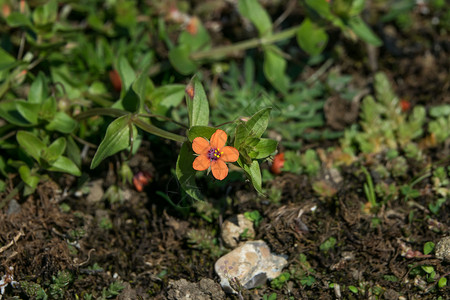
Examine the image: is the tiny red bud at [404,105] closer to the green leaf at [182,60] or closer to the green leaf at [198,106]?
the green leaf at [182,60]

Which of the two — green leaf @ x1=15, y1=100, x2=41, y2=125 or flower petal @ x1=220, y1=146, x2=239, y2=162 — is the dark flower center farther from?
green leaf @ x1=15, y1=100, x2=41, y2=125

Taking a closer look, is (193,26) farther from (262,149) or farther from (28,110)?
(262,149)

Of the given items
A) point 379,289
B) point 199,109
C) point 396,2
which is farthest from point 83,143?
point 396,2

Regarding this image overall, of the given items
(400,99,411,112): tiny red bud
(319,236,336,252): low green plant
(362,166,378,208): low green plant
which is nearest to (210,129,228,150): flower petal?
(319,236,336,252): low green plant

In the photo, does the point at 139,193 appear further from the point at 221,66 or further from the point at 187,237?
the point at 221,66

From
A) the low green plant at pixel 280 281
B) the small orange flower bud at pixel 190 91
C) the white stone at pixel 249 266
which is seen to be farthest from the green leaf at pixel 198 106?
the low green plant at pixel 280 281

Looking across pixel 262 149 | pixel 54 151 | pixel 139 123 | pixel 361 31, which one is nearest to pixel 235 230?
pixel 262 149
